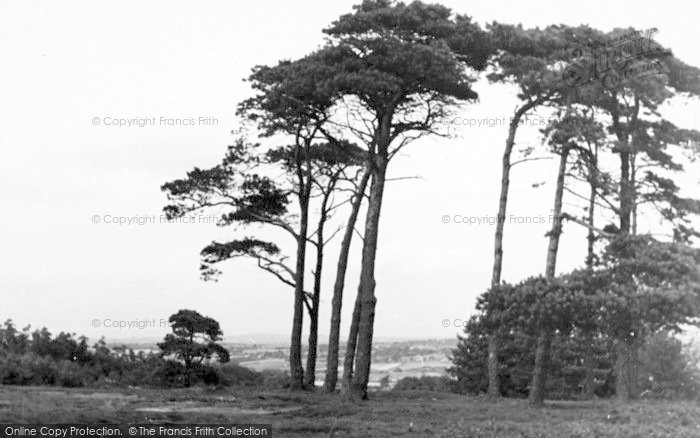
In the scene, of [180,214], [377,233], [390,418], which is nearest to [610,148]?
[377,233]

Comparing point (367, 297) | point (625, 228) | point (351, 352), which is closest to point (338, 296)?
point (351, 352)

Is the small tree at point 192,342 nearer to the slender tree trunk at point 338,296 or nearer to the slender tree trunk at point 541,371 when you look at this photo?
the slender tree trunk at point 338,296

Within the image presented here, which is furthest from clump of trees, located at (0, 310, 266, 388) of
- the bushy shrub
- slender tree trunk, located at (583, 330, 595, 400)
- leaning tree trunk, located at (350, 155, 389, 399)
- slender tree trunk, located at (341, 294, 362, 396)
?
the bushy shrub

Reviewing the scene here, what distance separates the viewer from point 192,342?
111 feet

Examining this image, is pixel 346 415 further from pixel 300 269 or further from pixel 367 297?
pixel 300 269

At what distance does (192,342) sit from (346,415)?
16413mm

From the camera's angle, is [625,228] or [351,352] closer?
[625,228]

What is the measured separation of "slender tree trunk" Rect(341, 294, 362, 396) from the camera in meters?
25.5

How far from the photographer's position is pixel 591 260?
24.4 metres

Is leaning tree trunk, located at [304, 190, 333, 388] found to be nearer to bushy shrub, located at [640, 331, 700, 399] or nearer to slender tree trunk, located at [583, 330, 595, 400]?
slender tree trunk, located at [583, 330, 595, 400]

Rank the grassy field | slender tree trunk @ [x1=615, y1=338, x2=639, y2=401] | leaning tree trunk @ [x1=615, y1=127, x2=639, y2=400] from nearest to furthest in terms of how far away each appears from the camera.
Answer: the grassy field, slender tree trunk @ [x1=615, y1=338, x2=639, y2=401], leaning tree trunk @ [x1=615, y1=127, x2=639, y2=400]

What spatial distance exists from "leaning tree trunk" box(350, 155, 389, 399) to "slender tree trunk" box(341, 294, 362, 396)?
0.48 m

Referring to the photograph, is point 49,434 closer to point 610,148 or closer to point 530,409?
point 530,409

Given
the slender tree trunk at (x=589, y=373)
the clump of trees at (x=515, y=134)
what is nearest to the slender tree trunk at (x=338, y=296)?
the clump of trees at (x=515, y=134)
